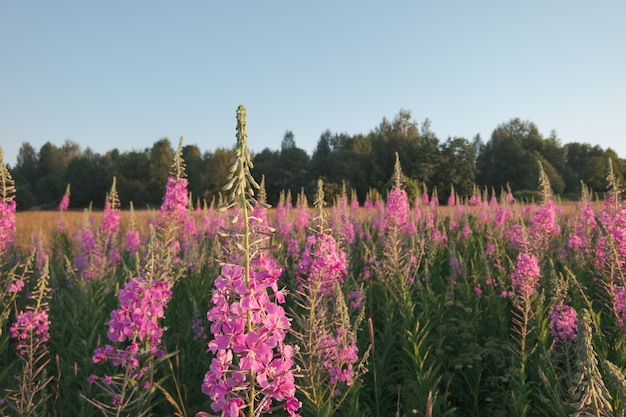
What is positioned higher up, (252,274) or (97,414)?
(252,274)

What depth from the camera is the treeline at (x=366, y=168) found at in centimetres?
4450

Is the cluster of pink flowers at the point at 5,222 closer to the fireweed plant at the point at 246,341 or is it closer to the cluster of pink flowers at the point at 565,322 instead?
the fireweed plant at the point at 246,341

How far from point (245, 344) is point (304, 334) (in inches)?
84.4

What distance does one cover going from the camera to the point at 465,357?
3.78m

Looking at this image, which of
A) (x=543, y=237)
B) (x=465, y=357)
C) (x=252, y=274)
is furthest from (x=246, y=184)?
(x=543, y=237)

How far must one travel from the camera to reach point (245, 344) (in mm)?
1405

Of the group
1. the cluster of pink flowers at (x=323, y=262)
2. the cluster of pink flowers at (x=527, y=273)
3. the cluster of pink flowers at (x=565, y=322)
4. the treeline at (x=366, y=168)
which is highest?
the treeline at (x=366, y=168)

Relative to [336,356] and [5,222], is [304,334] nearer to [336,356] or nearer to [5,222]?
[336,356]

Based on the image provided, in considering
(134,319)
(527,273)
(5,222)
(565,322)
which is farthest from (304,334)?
(5,222)

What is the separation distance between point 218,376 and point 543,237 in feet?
22.2

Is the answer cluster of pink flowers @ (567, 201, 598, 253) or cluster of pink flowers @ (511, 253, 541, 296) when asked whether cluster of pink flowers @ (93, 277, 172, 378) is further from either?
cluster of pink flowers @ (567, 201, 598, 253)

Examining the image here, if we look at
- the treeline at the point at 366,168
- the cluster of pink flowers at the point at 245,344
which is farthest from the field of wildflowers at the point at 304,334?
the treeline at the point at 366,168

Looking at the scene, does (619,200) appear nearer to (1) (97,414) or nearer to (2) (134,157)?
(1) (97,414)

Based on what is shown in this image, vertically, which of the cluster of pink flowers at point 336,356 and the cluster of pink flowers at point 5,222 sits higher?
the cluster of pink flowers at point 5,222
